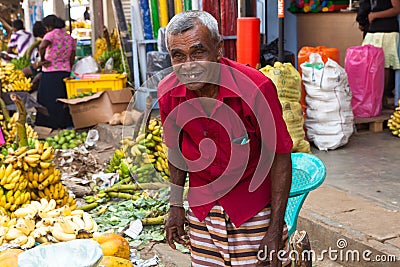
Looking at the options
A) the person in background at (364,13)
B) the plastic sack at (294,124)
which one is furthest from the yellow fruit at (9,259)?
the person in background at (364,13)

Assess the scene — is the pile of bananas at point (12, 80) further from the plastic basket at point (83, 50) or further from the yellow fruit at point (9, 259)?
the yellow fruit at point (9, 259)

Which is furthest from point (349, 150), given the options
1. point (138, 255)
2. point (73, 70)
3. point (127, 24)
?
point (73, 70)

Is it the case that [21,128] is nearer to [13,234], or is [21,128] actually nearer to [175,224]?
[13,234]

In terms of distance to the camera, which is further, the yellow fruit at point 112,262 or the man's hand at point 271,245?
the yellow fruit at point 112,262

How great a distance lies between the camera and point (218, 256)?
234 centimetres

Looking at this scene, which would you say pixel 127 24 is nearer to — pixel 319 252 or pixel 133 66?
pixel 133 66

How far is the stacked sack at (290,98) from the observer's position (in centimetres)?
508

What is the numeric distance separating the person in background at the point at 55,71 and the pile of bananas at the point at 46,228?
5.29 m

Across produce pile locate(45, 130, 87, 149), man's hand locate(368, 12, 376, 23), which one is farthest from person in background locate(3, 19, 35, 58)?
man's hand locate(368, 12, 376, 23)

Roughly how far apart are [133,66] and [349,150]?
3691 millimetres

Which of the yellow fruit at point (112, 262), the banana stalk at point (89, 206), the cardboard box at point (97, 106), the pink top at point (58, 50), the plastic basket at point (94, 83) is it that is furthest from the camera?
the pink top at point (58, 50)

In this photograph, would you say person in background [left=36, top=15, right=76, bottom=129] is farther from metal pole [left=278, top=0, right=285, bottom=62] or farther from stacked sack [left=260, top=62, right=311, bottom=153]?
stacked sack [left=260, top=62, right=311, bottom=153]

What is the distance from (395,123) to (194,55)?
459 cm

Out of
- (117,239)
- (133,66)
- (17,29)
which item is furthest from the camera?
(17,29)
